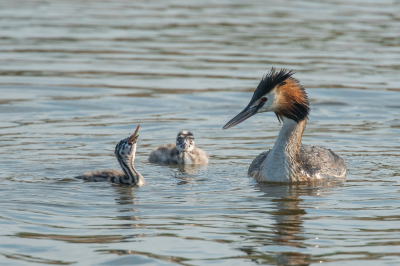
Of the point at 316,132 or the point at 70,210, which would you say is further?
the point at 316,132

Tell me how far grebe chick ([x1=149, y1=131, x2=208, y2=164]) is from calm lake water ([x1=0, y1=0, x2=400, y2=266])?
0.22m

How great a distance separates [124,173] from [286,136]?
2135 millimetres

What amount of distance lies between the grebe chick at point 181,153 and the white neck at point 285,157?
135 centimetres

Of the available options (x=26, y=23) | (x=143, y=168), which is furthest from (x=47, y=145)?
(x=26, y=23)

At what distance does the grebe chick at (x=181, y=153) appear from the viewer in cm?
1063

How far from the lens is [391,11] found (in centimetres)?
2542

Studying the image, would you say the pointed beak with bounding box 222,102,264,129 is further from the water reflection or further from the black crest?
the water reflection

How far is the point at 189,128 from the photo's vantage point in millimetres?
12539

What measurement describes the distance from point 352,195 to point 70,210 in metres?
3.20

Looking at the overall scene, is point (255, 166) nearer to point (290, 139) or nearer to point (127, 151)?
point (290, 139)

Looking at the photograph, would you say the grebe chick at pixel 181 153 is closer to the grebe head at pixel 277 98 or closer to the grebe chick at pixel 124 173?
the grebe head at pixel 277 98

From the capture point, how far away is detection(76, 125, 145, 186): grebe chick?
9.09 m

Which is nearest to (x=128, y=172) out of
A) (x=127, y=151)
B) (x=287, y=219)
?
(x=127, y=151)

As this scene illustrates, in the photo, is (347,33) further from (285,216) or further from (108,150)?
(285,216)
